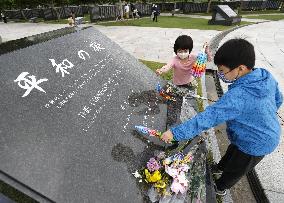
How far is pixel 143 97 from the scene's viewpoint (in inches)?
129

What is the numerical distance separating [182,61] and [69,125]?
251 centimetres

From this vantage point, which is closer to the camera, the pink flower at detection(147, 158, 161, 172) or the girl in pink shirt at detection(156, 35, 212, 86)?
the pink flower at detection(147, 158, 161, 172)

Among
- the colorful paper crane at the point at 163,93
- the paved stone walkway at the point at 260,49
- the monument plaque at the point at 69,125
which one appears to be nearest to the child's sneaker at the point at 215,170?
the paved stone walkway at the point at 260,49

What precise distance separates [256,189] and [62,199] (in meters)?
2.46

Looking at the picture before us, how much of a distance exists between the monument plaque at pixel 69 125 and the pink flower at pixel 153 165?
8 cm

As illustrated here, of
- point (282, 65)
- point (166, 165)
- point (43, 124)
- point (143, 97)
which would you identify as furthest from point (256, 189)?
point (282, 65)

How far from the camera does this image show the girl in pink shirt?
12.3ft

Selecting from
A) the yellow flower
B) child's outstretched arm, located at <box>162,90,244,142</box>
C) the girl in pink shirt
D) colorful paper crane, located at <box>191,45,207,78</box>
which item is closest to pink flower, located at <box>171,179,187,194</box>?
the yellow flower

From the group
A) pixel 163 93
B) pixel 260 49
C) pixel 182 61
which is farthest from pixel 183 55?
pixel 260 49

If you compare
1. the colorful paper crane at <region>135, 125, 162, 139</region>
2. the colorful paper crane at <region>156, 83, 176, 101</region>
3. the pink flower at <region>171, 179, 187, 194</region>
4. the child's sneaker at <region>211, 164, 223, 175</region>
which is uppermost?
the colorful paper crane at <region>135, 125, 162, 139</region>

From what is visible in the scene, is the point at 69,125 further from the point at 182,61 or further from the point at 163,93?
the point at 182,61

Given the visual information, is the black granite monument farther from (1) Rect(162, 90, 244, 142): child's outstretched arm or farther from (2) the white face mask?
(1) Rect(162, 90, 244, 142): child's outstretched arm

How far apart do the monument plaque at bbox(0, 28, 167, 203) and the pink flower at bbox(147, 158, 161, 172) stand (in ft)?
0.27

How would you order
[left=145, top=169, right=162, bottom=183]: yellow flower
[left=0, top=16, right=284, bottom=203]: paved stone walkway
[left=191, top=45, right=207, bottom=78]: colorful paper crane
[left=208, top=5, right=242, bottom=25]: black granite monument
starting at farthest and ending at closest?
[left=208, top=5, right=242, bottom=25]: black granite monument
[left=191, top=45, right=207, bottom=78]: colorful paper crane
[left=0, top=16, right=284, bottom=203]: paved stone walkway
[left=145, top=169, right=162, bottom=183]: yellow flower
